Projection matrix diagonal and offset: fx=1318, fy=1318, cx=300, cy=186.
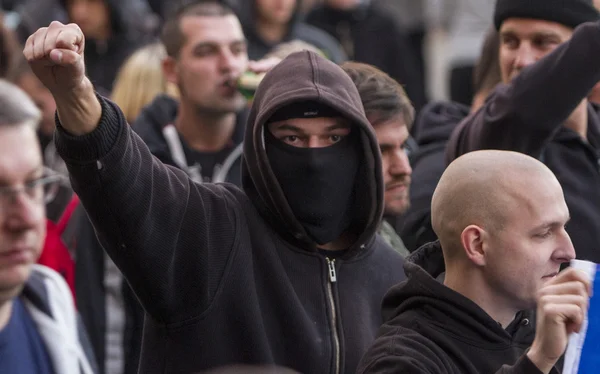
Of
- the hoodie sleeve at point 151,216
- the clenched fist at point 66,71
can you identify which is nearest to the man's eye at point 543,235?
the hoodie sleeve at point 151,216

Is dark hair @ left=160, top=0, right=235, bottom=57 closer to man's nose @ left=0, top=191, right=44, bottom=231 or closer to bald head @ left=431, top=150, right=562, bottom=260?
bald head @ left=431, top=150, right=562, bottom=260

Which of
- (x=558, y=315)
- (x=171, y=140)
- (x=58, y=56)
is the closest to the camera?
(x=558, y=315)

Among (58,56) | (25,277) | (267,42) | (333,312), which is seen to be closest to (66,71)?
(58,56)

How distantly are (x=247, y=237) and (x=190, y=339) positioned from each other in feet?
1.16

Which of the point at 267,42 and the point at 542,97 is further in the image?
the point at 267,42

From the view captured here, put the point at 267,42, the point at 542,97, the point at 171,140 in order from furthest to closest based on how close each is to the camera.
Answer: the point at 267,42
the point at 171,140
the point at 542,97

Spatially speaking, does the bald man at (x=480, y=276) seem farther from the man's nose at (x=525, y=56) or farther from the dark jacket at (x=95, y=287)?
the dark jacket at (x=95, y=287)

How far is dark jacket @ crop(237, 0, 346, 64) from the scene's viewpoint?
853cm

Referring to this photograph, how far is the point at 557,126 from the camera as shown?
4453 mm

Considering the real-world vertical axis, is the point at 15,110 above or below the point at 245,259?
above

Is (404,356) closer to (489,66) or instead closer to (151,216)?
(151,216)

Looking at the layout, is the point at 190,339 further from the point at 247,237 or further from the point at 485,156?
the point at 485,156

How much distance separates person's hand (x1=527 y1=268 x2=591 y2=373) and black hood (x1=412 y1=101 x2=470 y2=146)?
236 centimetres

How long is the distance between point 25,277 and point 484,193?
47.5 inches
